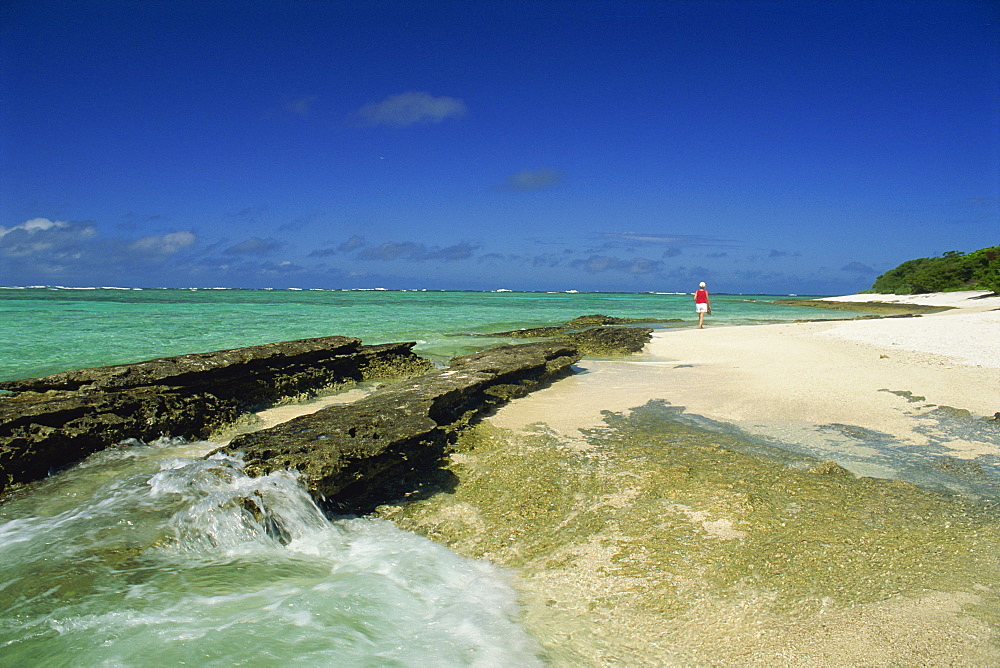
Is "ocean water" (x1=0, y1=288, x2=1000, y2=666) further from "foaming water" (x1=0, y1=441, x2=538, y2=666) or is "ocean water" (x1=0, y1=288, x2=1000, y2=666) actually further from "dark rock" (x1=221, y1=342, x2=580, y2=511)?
"dark rock" (x1=221, y1=342, x2=580, y2=511)

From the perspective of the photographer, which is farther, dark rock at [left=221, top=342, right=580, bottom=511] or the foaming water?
dark rock at [left=221, top=342, right=580, bottom=511]

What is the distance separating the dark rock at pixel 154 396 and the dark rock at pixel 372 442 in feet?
5.66

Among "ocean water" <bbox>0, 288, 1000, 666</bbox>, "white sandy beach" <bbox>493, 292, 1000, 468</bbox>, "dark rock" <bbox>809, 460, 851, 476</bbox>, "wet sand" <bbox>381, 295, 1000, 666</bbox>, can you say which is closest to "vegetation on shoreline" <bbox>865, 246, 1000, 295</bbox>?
"white sandy beach" <bbox>493, 292, 1000, 468</bbox>

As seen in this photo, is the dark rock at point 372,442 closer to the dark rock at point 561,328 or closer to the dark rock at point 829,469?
the dark rock at point 829,469

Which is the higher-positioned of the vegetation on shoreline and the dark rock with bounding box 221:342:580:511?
the vegetation on shoreline

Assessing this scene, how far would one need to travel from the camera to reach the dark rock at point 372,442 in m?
3.92

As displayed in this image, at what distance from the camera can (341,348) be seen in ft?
30.5

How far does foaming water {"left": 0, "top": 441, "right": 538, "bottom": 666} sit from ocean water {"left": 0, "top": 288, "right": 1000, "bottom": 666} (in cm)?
1

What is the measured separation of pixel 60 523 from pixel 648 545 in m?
3.94

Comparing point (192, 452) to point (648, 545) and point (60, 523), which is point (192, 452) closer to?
point (60, 523)

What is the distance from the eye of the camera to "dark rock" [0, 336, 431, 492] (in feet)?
15.0

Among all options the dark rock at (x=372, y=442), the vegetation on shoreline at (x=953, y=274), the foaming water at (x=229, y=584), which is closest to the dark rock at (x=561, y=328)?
the dark rock at (x=372, y=442)

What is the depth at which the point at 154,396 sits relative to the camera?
5957 mm

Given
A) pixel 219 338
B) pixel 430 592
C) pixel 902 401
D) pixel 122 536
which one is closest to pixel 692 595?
pixel 430 592
